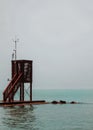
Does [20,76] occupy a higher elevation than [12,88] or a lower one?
higher

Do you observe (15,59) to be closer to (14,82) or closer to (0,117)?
(14,82)

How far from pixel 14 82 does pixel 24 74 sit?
9.78ft

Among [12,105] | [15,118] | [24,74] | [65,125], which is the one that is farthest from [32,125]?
[24,74]

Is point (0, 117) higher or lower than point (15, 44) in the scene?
lower

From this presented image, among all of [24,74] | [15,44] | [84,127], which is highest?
[15,44]

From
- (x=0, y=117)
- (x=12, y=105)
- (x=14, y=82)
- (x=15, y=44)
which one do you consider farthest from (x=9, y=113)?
(x=15, y=44)

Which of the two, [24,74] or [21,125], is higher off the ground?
[24,74]

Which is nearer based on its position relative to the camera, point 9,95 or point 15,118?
point 15,118

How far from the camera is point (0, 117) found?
58.4 m

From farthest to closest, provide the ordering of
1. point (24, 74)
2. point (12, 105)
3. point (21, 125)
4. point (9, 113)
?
1. point (24, 74)
2. point (12, 105)
3. point (9, 113)
4. point (21, 125)

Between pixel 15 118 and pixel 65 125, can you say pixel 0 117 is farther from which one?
pixel 65 125

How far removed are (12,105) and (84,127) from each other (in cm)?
3254

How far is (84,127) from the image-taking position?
48156 millimetres

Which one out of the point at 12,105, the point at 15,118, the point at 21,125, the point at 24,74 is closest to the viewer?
the point at 21,125
